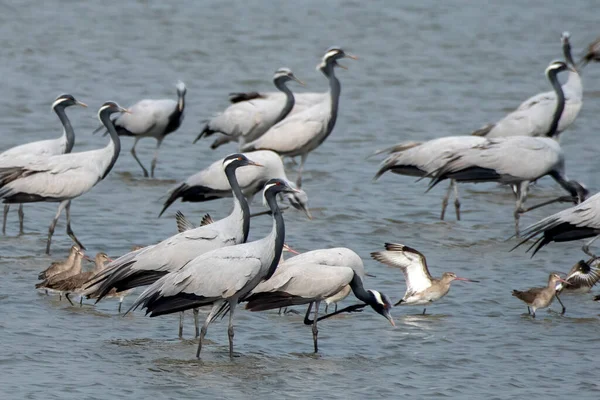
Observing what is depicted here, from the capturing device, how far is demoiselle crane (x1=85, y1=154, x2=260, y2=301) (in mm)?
9828

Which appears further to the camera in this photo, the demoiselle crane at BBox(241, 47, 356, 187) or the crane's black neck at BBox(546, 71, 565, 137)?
the crane's black neck at BBox(546, 71, 565, 137)

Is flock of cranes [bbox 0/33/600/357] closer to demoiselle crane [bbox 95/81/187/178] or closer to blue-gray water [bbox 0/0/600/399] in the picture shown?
demoiselle crane [bbox 95/81/187/178]

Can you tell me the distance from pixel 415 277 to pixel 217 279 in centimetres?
213

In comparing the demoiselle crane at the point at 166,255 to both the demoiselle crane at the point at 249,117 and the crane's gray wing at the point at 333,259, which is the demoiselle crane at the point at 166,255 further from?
the demoiselle crane at the point at 249,117

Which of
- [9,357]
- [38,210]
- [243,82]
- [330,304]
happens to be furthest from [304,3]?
[9,357]

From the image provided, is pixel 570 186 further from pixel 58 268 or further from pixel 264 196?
pixel 58 268

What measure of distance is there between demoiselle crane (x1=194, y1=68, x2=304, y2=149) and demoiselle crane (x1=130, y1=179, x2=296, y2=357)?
7.77 m

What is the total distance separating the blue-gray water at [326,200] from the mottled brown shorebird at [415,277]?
0.21 meters

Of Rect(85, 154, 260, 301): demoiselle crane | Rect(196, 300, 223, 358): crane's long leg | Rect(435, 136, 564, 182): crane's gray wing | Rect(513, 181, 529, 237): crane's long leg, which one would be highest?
Rect(435, 136, 564, 182): crane's gray wing

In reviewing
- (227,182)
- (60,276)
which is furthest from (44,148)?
(60,276)

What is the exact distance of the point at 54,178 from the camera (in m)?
12.6

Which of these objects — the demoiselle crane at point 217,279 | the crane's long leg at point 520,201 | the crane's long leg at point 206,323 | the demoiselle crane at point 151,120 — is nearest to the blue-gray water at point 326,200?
the crane's long leg at point 206,323

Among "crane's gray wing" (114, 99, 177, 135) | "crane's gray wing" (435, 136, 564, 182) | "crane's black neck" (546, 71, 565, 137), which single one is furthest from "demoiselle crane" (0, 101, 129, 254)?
"crane's black neck" (546, 71, 565, 137)

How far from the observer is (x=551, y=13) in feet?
101
